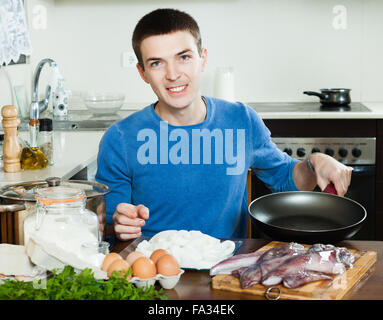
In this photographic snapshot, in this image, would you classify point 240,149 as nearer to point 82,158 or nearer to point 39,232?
point 82,158

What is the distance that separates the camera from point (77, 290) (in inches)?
36.2

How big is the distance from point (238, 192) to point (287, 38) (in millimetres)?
2001

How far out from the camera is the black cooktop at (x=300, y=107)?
3251 mm

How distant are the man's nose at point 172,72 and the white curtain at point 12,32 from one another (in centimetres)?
131

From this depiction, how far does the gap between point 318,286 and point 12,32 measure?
2.29 metres

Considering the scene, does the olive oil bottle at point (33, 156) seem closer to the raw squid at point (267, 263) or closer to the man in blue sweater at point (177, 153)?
the man in blue sweater at point (177, 153)

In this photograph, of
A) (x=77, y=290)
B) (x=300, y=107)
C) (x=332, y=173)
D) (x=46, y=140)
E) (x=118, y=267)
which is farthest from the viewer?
(x=300, y=107)

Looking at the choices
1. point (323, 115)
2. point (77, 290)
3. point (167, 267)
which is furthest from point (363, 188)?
point (77, 290)

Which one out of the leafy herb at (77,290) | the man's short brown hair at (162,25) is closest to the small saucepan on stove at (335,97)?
the man's short brown hair at (162,25)

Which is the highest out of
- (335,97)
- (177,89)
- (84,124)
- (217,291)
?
(177,89)

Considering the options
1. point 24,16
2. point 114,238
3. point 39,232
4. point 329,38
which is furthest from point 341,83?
point 39,232

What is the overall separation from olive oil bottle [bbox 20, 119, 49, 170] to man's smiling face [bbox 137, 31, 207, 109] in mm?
540

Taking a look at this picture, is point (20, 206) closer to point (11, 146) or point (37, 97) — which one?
point (11, 146)

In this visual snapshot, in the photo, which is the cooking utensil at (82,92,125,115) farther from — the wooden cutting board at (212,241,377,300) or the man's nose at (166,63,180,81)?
the wooden cutting board at (212,241,377,300)
